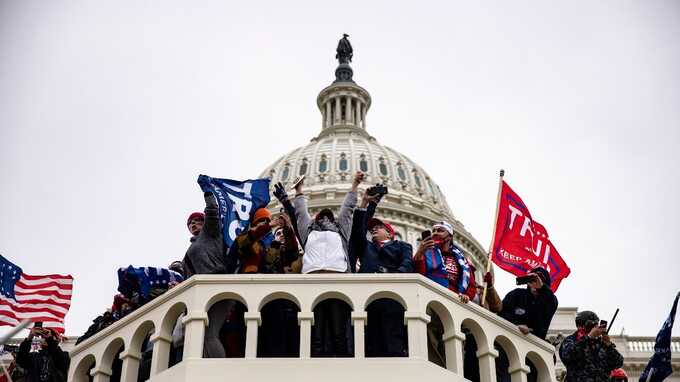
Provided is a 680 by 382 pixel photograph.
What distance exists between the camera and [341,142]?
98062 mm

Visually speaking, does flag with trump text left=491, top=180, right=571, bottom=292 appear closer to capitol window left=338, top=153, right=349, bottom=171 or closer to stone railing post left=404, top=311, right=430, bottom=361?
stone railing post left=404, top=311, right=430, bottom=361

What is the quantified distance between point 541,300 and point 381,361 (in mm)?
2901

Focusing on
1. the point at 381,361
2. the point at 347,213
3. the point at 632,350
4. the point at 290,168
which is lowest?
the point at 381,361

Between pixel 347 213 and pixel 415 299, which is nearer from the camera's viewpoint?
pixel 415 299

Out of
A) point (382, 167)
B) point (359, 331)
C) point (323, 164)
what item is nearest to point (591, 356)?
point (359, 331)

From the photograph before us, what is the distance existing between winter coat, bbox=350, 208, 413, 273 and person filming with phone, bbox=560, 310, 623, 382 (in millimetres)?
2539

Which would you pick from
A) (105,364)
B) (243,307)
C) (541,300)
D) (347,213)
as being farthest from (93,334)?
(541,300)

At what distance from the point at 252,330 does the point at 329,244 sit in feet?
5.76

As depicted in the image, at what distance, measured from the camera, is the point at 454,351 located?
41.4ft

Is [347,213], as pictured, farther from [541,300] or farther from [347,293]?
[541,300]

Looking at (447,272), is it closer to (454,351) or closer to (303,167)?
(454,351)

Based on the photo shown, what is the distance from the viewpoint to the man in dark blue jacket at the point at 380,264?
1271 cm

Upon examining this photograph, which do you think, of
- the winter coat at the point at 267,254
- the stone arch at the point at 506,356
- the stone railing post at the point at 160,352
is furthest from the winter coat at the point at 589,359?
the stone railing post at the point at 160,352

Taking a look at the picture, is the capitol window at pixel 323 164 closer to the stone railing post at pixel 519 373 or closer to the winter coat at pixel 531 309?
the winter coat at pixel 531 309
